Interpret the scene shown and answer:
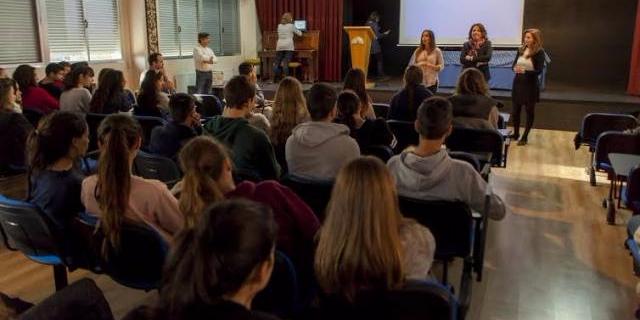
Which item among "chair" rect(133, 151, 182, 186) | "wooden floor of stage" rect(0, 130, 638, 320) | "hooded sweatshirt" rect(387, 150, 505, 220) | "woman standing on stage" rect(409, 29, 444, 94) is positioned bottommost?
"wooden floor of stage" rect(0, 130, 638, 320)

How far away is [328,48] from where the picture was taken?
11.0m

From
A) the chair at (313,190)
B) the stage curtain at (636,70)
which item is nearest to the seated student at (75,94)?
the chair at (313,190)

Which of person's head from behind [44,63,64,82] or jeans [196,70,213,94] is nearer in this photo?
person's head from behind [44,63,64,82]

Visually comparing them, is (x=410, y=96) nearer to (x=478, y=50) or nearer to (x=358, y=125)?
(x=358, y=125)

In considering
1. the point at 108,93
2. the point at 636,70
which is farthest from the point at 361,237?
the point at 636,70

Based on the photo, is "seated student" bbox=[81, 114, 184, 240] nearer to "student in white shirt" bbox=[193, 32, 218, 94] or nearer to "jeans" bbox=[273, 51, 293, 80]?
"student in white shirt" bbox=[193, 32, 218, 94]

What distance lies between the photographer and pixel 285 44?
10125mm

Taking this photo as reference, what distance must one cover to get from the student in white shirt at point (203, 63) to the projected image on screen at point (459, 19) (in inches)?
163

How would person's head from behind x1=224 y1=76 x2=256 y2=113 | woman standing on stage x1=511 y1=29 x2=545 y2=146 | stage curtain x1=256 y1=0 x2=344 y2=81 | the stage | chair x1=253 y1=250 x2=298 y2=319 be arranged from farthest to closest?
stage curtain x1=256 y1=0 x2=344 y2=81 < the stage < woman standing on stage x1=511 y1=29 x2=545 y2=146 < person's head from behind x1=224 y1=76 x2=256 y2=113 < chair x1=253 y1=250 x2=298 y2=319

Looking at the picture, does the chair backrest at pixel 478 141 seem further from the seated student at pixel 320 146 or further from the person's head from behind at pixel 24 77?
the person's head from behind at pixel 24 77

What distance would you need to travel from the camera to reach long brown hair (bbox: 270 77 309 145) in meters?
3.36

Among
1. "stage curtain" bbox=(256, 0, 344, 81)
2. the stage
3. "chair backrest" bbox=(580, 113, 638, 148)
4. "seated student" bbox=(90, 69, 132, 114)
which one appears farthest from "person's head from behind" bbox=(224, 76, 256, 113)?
"stage curtain" bbox=(256, 0, 344, 81)

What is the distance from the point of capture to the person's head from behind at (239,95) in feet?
9.81

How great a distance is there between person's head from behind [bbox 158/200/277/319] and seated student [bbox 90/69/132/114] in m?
3.81
